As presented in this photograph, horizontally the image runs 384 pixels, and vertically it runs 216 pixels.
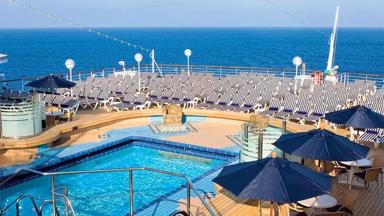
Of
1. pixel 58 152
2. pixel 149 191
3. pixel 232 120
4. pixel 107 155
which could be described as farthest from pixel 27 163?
pixel 232 120

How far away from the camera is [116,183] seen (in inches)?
280

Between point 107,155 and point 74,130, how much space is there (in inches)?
42.1

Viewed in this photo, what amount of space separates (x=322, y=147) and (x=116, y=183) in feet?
11.7

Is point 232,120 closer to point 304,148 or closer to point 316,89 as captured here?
point 316,89

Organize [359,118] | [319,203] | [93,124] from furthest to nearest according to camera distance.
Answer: [93,124] → [359,118] → [319,203]

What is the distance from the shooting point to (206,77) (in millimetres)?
14031

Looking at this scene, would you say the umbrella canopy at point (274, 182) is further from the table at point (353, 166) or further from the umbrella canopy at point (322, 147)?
the table at point (353, 166)

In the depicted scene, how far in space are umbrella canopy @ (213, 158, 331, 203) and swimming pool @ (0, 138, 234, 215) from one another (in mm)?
1949

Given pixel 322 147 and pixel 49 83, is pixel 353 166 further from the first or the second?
pixel 49 83

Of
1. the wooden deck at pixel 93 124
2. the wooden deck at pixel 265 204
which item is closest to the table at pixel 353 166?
the wooden deck at pixel 265 204

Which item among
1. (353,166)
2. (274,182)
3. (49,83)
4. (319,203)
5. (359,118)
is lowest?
(319,203)

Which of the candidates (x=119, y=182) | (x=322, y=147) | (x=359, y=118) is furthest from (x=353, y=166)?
(x=119, y=182)

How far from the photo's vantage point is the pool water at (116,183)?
6234 mm

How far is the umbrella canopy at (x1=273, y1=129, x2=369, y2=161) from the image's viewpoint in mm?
4871
